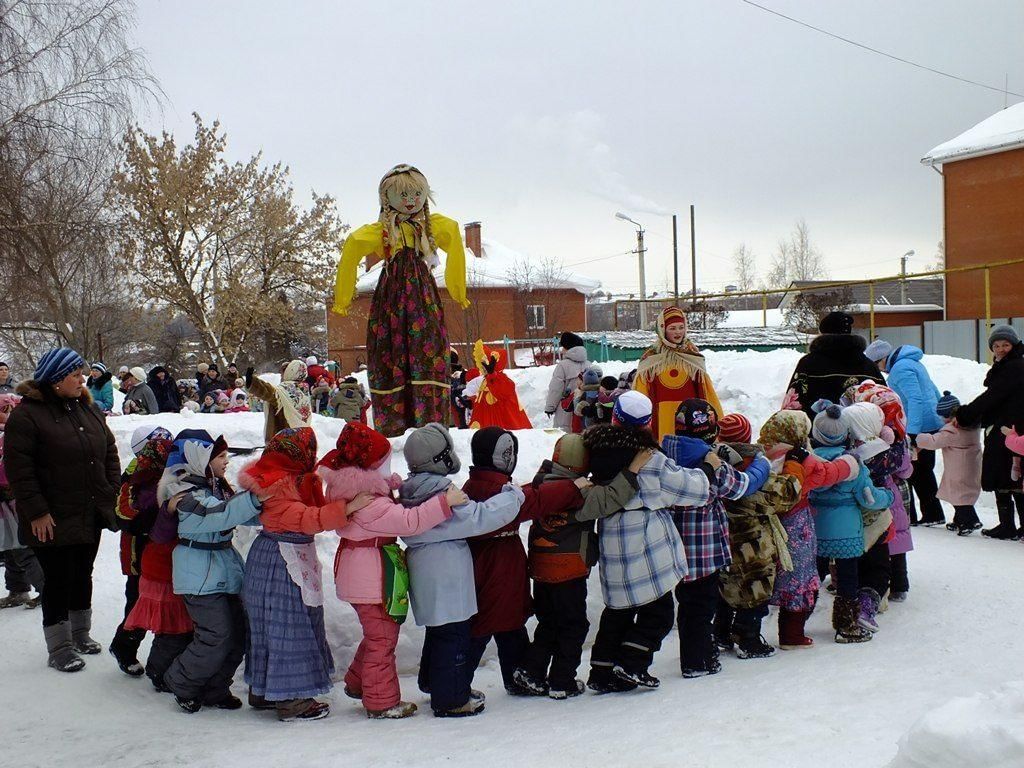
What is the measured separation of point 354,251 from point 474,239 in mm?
39315

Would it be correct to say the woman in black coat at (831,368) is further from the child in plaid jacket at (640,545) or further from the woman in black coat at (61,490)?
the woman in black coat at (61,490)

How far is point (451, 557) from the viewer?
4.77 metres

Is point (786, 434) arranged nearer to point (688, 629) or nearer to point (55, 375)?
point (688, 629)

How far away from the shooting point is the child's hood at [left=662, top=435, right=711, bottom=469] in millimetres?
5133

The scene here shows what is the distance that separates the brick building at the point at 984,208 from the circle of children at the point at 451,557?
76.9 ft

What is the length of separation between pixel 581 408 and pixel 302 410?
8.86 feet

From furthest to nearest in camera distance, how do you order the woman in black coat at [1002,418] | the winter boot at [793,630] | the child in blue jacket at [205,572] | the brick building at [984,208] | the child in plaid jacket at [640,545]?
1. the brick building at [984,208]
2. the woman in black coat at [1002,418]
3. the winter boot at [793,630]
4. the child in plaid jacket at [640,545]
5. the child in blue jacket at [205,572]

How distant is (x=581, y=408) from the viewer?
9.07m

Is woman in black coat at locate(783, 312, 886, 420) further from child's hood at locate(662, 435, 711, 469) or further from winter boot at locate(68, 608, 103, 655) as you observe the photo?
winter boot at locate(68, 608, 103, 655)

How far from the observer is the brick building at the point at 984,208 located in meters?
25.9

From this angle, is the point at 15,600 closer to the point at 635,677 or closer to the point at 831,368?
the point at 635,677

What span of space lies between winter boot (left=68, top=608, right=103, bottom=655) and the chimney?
40802mm

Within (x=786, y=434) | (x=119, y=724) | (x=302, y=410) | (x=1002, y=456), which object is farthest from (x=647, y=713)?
(x=1002, y=456)

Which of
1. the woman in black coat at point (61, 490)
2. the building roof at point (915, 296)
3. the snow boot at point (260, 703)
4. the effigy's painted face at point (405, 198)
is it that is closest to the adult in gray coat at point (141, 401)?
the effigy's painted face at point (405, 198)
